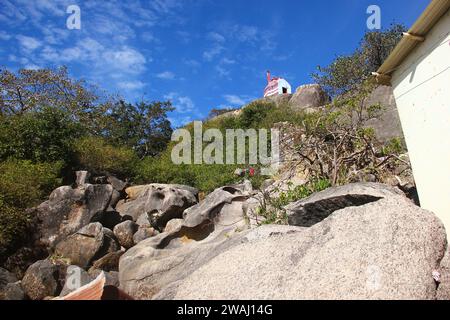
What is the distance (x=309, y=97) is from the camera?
27188mm

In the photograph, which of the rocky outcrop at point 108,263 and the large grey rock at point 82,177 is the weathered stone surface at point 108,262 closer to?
the rocky outcrop at point 108,263

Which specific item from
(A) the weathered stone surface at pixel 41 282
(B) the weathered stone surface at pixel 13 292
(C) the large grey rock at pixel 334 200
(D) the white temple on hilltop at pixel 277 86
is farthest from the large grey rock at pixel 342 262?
(D) the white temple on hilltop at pixel 277 86

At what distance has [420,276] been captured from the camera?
366 centimetres

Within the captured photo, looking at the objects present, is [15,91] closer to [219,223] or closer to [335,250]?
[219,223]

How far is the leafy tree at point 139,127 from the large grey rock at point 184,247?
14057mm

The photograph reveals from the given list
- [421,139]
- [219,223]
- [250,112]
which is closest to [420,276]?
[421,139]

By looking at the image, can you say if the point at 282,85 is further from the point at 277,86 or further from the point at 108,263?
the point at 108,263

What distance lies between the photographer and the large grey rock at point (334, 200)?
5.98 meters

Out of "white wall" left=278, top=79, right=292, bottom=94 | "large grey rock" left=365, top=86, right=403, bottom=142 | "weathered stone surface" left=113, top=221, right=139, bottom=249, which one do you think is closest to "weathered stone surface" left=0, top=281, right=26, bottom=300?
"weathered stone surface" left=113, top=221, right=139, bottom=249

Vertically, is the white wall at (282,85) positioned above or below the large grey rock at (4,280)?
above

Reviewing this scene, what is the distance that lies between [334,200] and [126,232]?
25.3 ft

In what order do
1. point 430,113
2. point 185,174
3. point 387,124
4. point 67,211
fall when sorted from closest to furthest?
point 430,113
point 67,211
point 387,124
point 185,174

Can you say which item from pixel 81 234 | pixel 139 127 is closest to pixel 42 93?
pixel 139 127

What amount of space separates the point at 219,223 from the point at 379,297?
6.60 m
